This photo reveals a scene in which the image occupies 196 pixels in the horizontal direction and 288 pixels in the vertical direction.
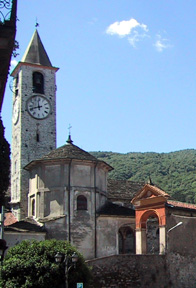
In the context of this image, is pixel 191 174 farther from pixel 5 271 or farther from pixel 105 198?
pixel 5 271

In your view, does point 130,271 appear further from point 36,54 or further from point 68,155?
point 36,54

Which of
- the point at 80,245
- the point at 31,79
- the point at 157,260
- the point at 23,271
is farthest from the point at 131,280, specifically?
the point at 31,79

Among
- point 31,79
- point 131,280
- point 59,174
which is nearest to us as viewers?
point 131,280

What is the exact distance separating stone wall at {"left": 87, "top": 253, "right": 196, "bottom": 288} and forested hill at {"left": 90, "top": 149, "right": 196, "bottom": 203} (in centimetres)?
3474

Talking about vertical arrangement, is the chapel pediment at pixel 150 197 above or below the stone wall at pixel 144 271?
above

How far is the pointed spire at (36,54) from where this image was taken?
2174 inches

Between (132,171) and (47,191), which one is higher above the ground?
(132,171)

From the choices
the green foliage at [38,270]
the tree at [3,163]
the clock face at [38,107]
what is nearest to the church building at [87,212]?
the green foliage at [38,270]

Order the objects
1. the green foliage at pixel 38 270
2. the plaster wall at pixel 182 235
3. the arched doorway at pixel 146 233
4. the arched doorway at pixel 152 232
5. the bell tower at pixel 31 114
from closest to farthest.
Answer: the green foliage at pixel 38 270 < the arched doorway at pixel 146 233 < the plaster wall at pixel 182 235 < the arched doorway at pixel 152 232 < the bell tower at pixel 31 114

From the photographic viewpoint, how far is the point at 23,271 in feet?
87.9

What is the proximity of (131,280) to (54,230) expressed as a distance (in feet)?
22.9

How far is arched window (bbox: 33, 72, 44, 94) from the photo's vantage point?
5438cm

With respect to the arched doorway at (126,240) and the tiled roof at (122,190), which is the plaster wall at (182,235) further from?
the tiled roof at (122,190)

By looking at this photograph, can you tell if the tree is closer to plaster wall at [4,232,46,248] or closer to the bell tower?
plaster wall at [4,232,46,248]
